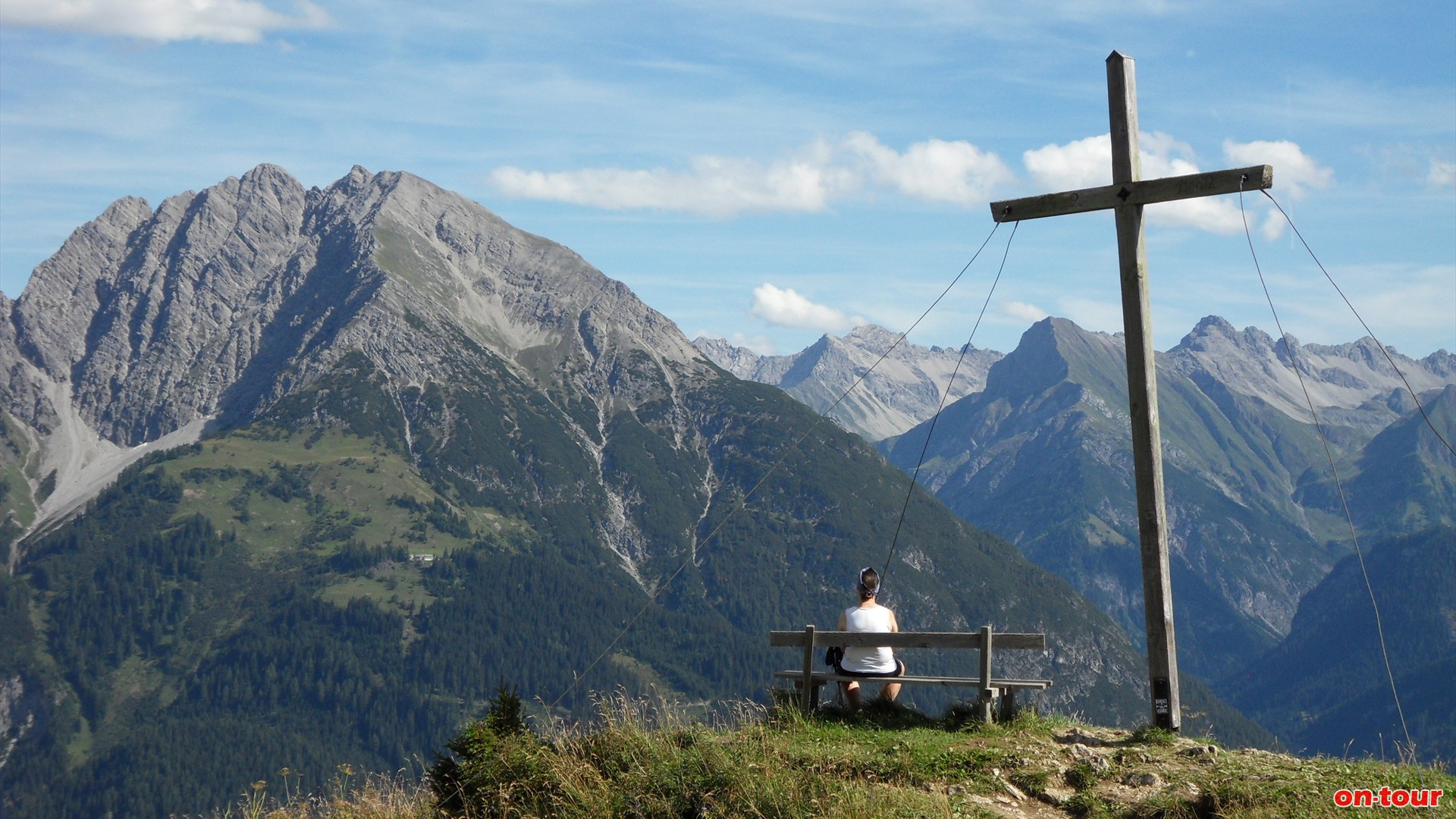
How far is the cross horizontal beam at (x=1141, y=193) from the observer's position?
55.2 feet

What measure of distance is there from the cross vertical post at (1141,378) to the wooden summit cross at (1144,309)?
0.01 m

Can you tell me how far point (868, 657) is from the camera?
18.1 metres

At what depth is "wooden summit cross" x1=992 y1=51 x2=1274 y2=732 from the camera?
1691 cm

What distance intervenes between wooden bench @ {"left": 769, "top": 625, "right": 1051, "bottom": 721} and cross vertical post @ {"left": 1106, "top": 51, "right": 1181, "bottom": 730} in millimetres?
1621

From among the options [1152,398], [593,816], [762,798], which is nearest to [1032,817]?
[762,798]

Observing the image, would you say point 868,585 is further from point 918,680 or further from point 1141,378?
point 1141,378

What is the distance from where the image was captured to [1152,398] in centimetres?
1820

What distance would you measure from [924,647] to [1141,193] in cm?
720

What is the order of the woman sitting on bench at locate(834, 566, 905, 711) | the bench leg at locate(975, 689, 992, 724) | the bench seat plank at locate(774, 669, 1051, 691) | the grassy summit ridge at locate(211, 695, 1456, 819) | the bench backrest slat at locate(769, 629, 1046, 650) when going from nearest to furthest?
the grassy summit ridge at locate(211, 695, 1456, 819), the bench leg at locate(975, 689, 992, 724), the bench seat plank at locate(774, 669, 1051, 691), the bench backrest slat at locate(769, 629, 1046, 650), the woman sitting on bench at locate(834, 566, 905, 711)

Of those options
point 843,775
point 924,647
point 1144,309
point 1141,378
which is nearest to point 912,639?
point 924,647

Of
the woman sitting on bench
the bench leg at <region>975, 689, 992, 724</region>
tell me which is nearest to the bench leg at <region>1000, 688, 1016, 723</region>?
the bench leg at <region>975, 689, 992, 724</region>

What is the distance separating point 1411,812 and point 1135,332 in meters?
7.66

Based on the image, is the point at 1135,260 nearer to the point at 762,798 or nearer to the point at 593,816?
the point at 762,798

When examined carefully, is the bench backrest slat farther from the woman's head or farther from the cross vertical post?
the cross vertical post
